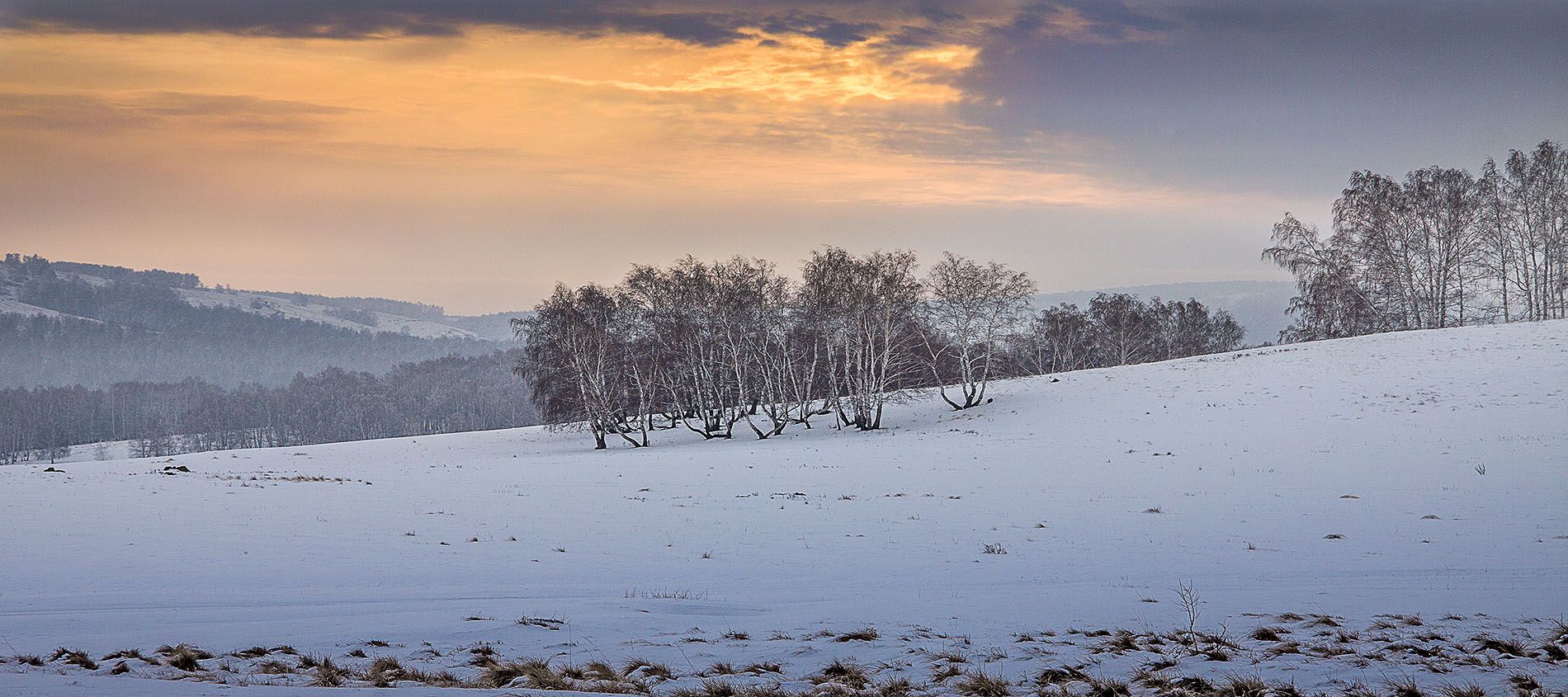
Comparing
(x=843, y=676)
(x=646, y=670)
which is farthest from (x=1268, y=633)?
(x=646, y=670)

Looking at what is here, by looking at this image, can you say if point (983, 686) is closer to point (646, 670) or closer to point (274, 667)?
point (646, 670)

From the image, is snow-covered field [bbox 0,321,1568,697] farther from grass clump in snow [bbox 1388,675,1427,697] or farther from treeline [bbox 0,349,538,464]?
treeline [bbox 0,349,538,464]

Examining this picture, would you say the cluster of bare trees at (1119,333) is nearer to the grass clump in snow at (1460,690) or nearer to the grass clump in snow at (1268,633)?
the grass clump in snow at (1268,633)

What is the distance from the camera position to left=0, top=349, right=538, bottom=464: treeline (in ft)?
508

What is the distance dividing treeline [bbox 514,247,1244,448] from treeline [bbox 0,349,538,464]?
310 feet

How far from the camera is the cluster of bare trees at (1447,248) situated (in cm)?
5559

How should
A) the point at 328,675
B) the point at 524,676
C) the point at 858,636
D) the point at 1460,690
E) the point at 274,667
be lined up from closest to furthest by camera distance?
the point at 1460,690 < the point at 328,675 < the point at 524,676 < the point at 274,667 < the point at 858,636

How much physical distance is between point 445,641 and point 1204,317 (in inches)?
3819

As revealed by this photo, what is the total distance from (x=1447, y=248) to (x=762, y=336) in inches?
1706

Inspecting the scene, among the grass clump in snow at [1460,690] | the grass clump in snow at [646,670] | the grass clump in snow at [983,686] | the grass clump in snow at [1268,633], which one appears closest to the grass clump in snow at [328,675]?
the grass clump in snow at [646,670]

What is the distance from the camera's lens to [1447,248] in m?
57.7

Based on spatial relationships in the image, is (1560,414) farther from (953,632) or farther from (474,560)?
(474,560)

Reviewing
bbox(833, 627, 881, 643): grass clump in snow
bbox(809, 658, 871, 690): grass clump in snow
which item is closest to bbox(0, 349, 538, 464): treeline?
bbox(833, 627, 881, 643): grass clump in snow

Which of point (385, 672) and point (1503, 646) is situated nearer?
point (385, 672)
